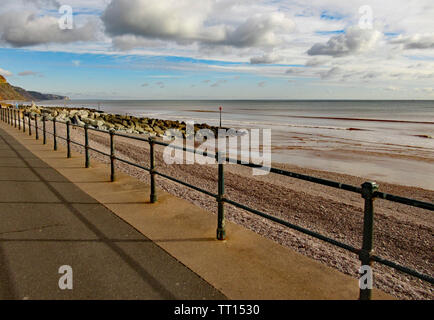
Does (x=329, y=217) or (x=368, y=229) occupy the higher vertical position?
(x=368, y=229)

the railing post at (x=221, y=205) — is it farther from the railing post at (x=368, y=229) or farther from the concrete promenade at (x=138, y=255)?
the railing post at (x=368, y=229)

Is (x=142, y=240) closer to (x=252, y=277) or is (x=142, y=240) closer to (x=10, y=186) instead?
(x=252, y=277)

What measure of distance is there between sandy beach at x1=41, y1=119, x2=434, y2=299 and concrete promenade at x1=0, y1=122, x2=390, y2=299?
Answer: 1023 mm

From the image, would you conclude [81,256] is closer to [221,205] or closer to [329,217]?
[221,205]

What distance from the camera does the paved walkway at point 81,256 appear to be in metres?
3.05

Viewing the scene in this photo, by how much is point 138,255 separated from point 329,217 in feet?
16.0

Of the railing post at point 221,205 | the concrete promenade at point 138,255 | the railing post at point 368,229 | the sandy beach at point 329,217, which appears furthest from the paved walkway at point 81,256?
the sandy beach at point 329,217

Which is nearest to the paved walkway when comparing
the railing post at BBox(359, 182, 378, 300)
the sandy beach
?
the railing post at BBox(359, 182, 378, 300)

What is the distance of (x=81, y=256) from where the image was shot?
146 inches

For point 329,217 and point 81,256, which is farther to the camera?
point 329,217

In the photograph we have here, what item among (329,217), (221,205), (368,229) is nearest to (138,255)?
(221,205)

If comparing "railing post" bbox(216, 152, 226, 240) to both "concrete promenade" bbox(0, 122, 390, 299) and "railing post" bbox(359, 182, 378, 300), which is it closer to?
"concrete promenade" bbox(0, 122, 390, 299)
